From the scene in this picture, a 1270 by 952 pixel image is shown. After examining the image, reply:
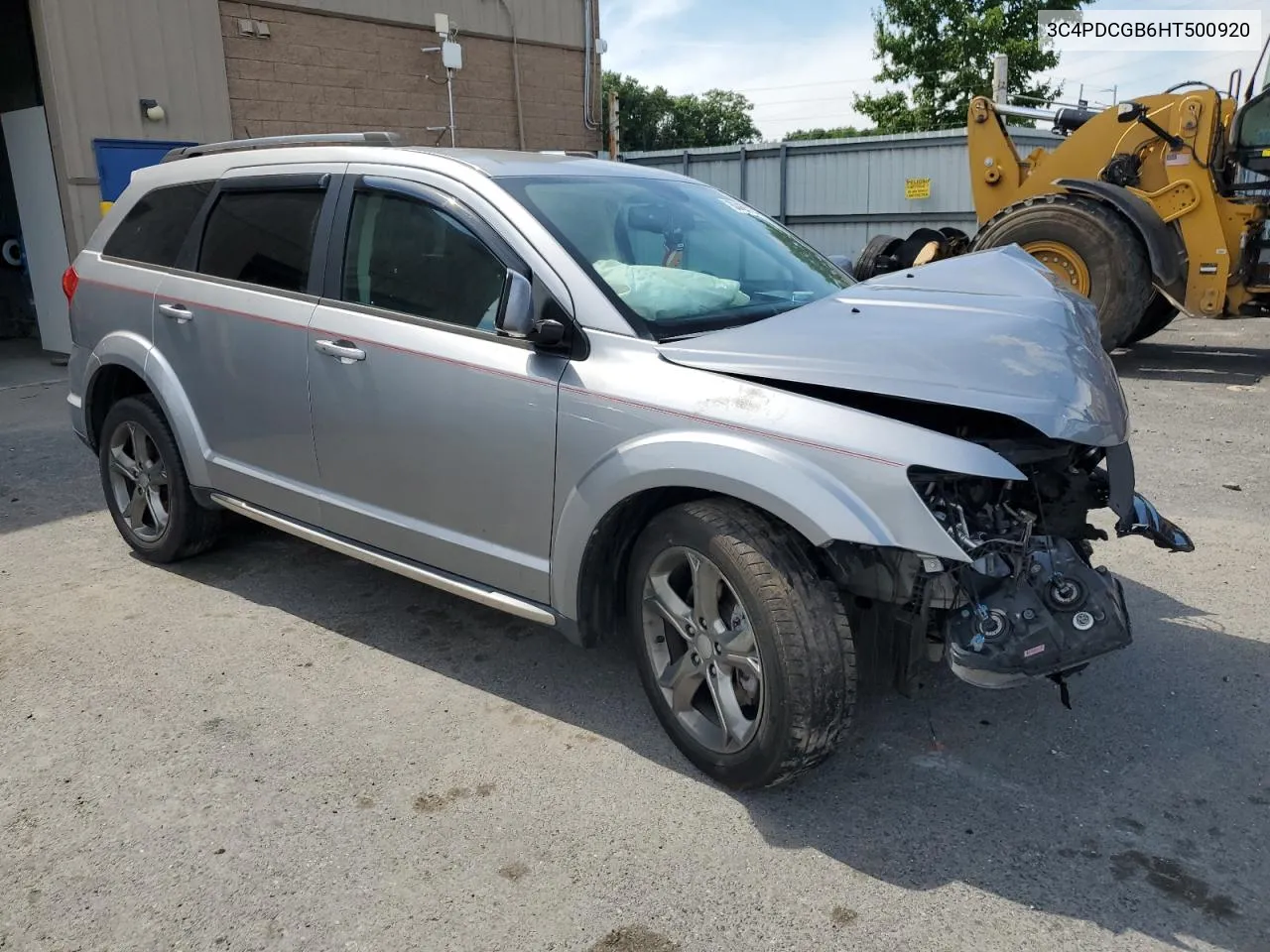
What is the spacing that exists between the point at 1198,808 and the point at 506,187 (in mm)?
2953

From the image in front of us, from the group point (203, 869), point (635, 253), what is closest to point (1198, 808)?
point (635, 253)

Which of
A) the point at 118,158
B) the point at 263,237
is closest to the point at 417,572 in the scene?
the point at 263,237

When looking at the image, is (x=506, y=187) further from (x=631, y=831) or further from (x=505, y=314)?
(x=631, y=831)

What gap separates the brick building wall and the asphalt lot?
922 centimetres

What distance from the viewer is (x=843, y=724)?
2.95 meters

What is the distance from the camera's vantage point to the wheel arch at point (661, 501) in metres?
2.74

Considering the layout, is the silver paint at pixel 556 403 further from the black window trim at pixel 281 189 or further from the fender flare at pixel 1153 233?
the fender flare at pixel 1153 233

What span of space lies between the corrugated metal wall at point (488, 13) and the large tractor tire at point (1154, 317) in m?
9.29

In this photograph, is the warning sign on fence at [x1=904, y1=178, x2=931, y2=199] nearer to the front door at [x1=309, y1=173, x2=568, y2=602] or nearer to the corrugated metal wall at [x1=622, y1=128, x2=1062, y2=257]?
the corrugated metal wall at [x1=622, y1=128, x2=1062, y2=257]

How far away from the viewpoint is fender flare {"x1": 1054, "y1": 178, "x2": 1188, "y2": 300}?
Answer: 9.28 m

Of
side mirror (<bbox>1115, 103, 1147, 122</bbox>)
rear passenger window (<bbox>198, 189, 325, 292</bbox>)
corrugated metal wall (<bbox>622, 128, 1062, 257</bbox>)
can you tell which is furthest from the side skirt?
corrugated metal wall (<bbox>622, 128, 1062, 257</bbox>)

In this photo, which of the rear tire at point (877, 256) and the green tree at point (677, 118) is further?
the green tree at point (677, 118)

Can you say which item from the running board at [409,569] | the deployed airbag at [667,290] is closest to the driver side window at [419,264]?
the deployed airbag at [667,290]

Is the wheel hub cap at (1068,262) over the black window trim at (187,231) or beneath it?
beneath
